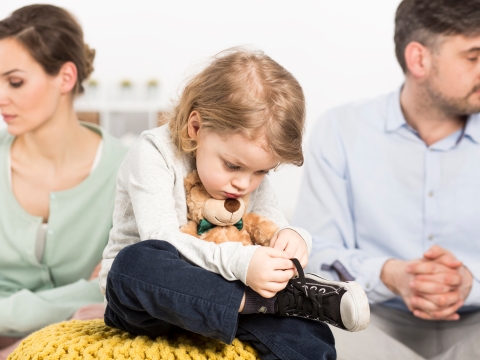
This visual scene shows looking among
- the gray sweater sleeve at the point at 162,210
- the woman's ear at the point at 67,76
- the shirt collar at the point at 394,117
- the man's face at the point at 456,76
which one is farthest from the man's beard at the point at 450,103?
the woman's ear at the point at 67,76

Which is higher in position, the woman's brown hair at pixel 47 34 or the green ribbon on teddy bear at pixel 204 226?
the woman's brown hair at pixel 47 34

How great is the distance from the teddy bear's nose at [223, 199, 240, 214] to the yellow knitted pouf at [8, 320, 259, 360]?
0.26m

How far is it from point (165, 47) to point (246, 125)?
122 inches

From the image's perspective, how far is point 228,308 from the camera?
1.01m

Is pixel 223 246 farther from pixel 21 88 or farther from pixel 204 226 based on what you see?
pixel 21 88

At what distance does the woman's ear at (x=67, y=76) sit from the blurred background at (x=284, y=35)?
6.00 feet

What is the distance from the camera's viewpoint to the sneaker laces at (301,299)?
1075 millimetres

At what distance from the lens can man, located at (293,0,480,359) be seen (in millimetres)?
1769

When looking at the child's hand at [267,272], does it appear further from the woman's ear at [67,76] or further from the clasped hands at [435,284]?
the woman's ear at [67,76]

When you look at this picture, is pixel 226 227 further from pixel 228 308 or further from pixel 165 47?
pixel 165 47

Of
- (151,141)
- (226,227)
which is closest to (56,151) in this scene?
(151,141)

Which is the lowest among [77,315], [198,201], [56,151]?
[77,315]

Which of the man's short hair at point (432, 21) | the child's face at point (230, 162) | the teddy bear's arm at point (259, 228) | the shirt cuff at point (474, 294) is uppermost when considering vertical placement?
the man's short hair at point (432, 21)

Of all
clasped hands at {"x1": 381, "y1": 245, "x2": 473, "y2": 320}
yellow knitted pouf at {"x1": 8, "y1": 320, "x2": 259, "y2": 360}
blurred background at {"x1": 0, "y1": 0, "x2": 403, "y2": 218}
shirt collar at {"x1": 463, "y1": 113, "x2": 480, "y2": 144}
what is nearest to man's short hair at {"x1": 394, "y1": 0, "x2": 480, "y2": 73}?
shirt collar at {"x1": 463, "y1": 113, "x2": 480, "y2": 144}
